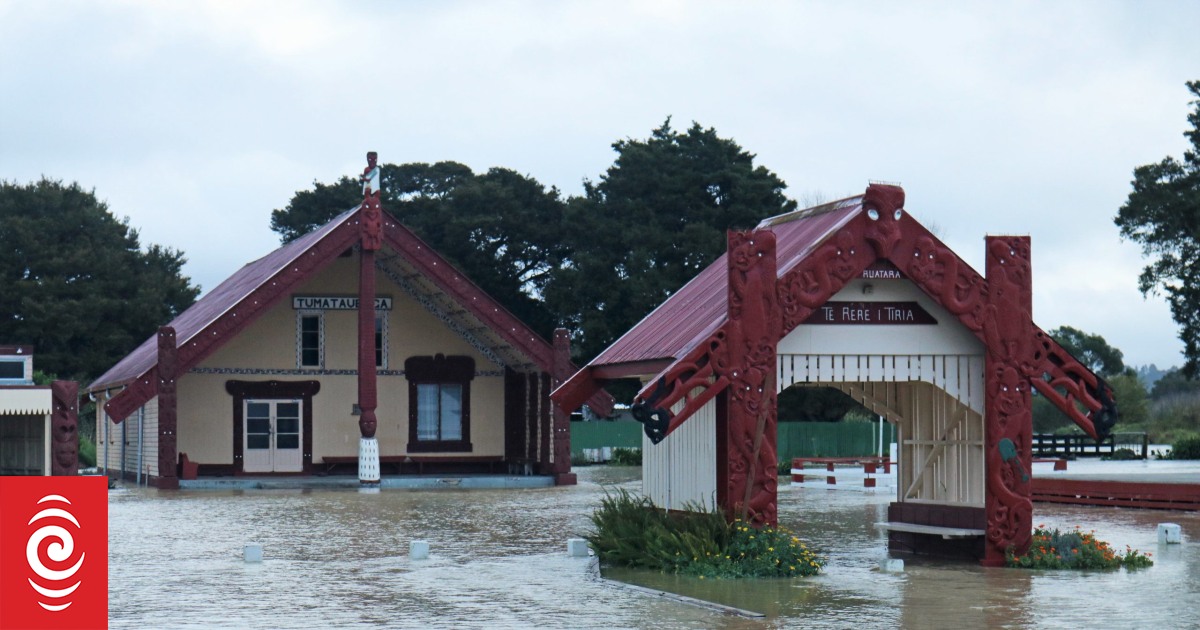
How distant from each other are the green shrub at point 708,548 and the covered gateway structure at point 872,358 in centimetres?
26

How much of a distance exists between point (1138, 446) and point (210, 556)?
1942 inches

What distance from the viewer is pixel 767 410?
16312 millimetres

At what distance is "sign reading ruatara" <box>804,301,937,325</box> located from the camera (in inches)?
669

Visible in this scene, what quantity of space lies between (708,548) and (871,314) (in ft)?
11.0

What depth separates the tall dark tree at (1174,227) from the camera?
46.6 meters

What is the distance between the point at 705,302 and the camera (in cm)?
1842

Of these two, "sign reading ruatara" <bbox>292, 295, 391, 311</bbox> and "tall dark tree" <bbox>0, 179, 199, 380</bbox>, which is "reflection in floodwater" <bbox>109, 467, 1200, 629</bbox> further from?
"tall dark tree" <bbox>0, 179, 199, 380</bbox>

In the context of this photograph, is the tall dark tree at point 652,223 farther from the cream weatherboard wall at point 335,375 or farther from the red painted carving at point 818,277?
the red painted carving at point 818,277

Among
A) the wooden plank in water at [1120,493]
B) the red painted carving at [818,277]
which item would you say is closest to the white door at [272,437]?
the wooden plank in water at [1120,493]

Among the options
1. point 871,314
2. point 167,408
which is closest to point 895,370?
point 871,314

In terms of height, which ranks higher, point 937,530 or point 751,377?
point 751,377

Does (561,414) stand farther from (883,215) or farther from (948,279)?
(883,215)

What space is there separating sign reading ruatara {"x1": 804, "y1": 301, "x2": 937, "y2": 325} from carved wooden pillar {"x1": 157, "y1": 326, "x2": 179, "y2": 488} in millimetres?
21927

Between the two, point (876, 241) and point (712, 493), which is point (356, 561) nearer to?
point (712, 493)
